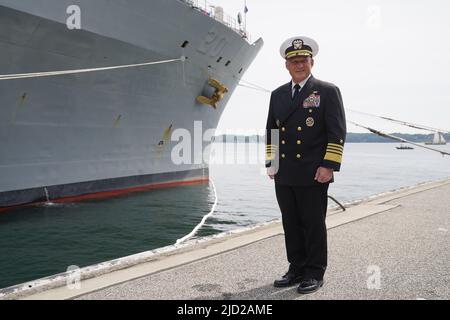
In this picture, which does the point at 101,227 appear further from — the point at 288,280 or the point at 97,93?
the point at 288,280

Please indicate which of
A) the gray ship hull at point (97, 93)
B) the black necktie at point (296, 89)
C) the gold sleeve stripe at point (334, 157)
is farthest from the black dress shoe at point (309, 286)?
the gray ship hull at point (97, 93)

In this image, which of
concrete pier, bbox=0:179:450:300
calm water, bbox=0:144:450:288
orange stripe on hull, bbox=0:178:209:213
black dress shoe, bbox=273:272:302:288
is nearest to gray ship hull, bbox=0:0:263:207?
A: orange stripe on hull, bbox=0:178:209:213

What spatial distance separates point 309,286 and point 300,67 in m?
1.74

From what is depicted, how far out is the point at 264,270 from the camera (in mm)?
3406

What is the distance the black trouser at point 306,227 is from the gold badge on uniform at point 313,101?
0.64m

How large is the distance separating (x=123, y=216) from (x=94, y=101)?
3.34 metres

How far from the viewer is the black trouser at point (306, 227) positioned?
3.03 meters

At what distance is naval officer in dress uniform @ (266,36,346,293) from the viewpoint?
2945mm

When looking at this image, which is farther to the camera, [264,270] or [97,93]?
[97,93]

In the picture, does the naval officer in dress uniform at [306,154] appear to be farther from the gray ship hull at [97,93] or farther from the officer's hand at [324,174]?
the gray ship hull at [97,93]

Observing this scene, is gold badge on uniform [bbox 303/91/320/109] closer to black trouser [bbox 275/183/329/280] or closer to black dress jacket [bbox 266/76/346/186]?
black dress jacket [bbox 266/76/346/186]

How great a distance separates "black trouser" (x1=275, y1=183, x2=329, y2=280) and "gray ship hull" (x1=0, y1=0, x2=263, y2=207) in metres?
7.66

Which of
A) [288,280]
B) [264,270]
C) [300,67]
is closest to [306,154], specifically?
[300,67]
